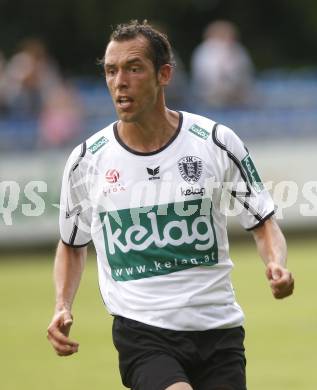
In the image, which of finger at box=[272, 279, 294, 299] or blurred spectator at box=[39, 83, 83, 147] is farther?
blurred spectator at box=[39, 83, 83, 147]

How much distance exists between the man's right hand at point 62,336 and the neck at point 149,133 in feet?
3.19

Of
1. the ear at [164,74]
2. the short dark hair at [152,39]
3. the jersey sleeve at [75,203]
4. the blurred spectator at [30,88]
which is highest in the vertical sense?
the blurred spectator at [30,88]

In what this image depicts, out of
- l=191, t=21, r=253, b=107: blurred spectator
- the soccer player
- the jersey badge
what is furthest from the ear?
l=191, t=21, r=253, b=107: blurred spectator

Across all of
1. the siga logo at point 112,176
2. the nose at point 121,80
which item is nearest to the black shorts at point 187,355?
the siga logo at point 112,176

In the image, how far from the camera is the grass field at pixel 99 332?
10.5 meters

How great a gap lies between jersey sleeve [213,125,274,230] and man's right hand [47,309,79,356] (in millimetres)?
1090

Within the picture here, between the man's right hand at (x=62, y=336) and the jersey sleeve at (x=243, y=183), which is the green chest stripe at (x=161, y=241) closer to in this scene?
the jersey sleeve at (x=243, y=183)

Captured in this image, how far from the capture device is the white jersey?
6527 mm

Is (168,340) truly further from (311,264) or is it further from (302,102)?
(302,102)

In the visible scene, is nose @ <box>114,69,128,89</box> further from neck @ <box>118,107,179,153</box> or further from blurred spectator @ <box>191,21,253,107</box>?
blurred spectator @ <box>191,21,253,107</box>

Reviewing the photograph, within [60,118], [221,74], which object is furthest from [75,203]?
[221,74]

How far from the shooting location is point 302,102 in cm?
2080

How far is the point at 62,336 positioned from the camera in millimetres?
6340

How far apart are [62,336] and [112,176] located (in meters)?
0.90
